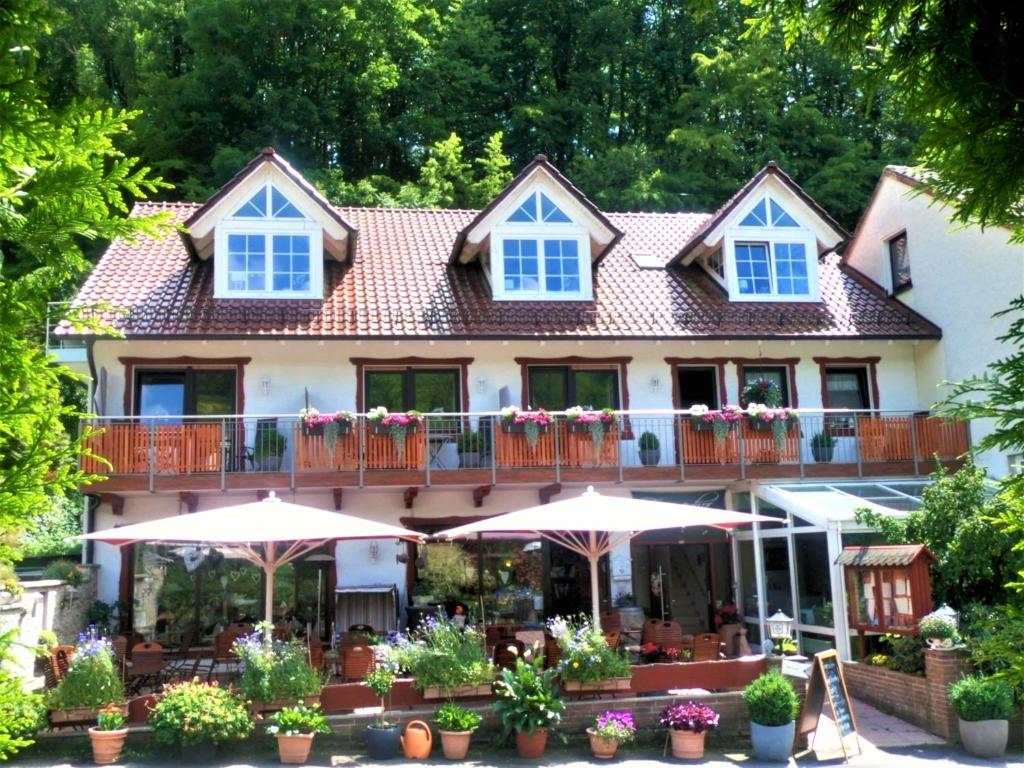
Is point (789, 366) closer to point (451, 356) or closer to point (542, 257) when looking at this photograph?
point (542, 257)

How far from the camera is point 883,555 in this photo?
49.4ft

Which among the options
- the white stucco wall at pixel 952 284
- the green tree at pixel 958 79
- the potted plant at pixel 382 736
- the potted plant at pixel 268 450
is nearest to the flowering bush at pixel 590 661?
the potted plant at pixel 382 736

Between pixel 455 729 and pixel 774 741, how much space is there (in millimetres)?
3733

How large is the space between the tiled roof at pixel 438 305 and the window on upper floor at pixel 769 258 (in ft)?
1.08

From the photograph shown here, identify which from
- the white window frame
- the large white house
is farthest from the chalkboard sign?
the white window frame

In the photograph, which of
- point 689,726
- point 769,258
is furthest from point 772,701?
point 769,258

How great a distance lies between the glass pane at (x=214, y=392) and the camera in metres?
19.4

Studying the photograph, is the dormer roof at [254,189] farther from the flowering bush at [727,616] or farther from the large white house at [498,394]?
the flowering bush at [727,616]

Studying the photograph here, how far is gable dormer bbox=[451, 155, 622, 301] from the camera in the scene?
68.3 feet

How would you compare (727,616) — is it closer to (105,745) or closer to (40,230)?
(105,745)

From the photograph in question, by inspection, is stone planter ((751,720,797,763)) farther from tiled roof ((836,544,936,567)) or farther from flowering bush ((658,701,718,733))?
tiled roof ((836,544,936,567))

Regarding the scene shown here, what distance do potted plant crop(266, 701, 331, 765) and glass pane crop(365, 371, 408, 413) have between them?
27.7 ft

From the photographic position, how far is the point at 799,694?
13.2 metres

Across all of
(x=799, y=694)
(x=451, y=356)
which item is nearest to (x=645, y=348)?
(x=451, y=356)
